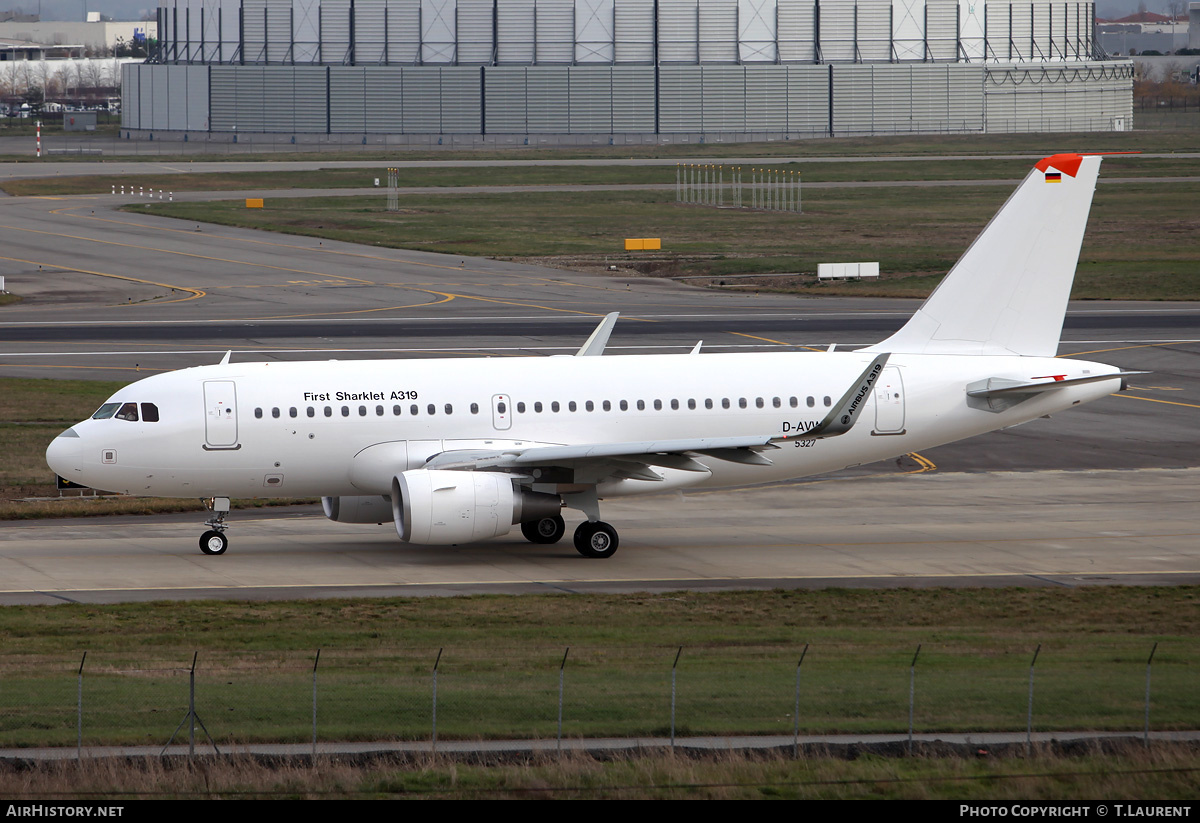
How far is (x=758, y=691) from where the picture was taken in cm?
2216

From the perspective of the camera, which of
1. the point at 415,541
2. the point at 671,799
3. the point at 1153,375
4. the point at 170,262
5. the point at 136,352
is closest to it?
the point at 671,799

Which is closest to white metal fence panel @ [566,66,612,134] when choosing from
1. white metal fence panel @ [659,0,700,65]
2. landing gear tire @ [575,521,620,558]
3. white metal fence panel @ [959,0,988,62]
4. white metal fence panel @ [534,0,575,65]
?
white metal fence panel @ [534,0,575,65]

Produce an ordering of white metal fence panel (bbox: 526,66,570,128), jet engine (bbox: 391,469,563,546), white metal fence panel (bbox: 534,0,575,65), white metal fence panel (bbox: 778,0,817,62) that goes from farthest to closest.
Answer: white metal fence panel (bbox: 526,66,570,128) < white metal fence panel (bbox: 778,0,817,62) < white metal fence panel (bbox: 534,0,575,65) < jet engine (bbox: 391,469,563,546)

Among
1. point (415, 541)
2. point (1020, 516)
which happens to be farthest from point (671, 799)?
point (1020, 516)

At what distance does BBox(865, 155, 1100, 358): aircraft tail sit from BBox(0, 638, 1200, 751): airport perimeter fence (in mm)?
13800

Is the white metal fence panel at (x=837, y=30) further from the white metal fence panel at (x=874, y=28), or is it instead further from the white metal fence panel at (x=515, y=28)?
the white metal fence panel at (x=515, y=28)

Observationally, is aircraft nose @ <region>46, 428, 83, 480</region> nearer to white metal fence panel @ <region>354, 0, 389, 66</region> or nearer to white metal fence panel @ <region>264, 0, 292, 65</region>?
white metal fence panel @ <region>354, 0, 389, 66</region>

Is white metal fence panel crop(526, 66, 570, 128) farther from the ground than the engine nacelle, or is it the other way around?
white metal fence panel crop(526, 66, 570, 128)

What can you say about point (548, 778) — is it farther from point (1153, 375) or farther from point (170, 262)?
point (170, 262)

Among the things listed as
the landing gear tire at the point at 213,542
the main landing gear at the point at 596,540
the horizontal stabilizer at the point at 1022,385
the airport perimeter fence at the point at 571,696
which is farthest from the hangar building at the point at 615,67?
the airport perimeter fence at the point at 571,696

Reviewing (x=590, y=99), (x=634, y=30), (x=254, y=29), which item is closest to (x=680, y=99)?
(x=634, y=30)

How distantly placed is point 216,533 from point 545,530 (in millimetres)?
8030

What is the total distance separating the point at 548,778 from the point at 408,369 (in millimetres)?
17632

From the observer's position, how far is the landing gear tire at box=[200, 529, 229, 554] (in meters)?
34.6
